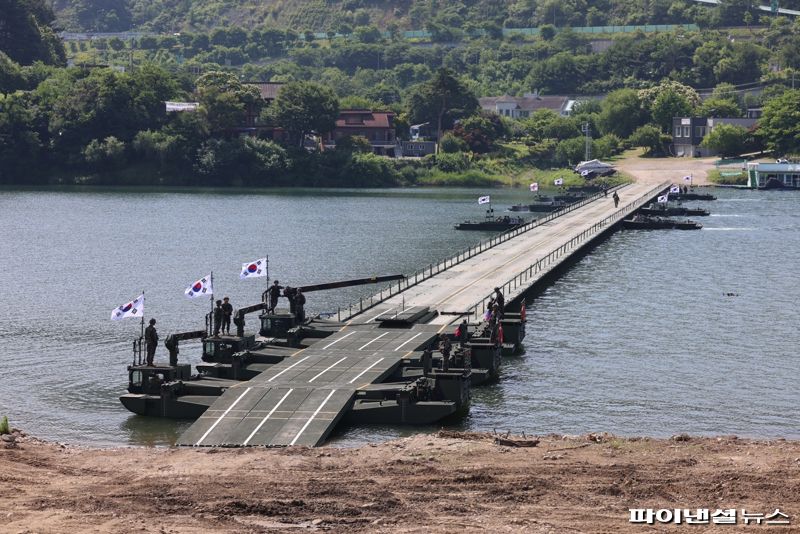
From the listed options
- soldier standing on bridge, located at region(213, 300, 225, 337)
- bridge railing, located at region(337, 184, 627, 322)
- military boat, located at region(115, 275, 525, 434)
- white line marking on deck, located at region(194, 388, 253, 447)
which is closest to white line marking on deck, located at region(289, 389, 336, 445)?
military boat, located at region(115, 275, 525, 434)

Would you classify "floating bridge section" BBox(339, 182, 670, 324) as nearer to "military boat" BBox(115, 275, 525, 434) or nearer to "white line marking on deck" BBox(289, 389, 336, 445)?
"military boat" BBox(115, 275, 525, 434)

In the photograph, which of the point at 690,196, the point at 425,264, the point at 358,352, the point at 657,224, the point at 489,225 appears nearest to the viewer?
the point at 358,352

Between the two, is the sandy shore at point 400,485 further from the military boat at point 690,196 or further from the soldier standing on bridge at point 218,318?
the military boat at point 690,196

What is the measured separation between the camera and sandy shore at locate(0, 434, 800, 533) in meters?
32.4

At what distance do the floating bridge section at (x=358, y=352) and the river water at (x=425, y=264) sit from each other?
185 centimetres

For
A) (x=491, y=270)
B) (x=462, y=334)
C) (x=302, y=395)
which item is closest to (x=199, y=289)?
(x=302, y=395)

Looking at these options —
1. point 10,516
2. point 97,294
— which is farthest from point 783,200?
point 10,516

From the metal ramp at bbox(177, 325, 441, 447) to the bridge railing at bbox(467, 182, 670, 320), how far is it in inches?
422

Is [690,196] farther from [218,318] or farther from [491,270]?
[218,318]

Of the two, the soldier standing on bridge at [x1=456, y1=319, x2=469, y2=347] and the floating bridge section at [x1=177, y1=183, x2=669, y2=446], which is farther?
the soldier standing on bridge at [x1=456, y1=319, x2=469, y2=347]

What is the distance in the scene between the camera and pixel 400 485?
3569cm

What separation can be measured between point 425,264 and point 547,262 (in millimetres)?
12372

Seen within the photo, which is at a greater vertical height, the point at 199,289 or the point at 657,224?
the point at 199,289

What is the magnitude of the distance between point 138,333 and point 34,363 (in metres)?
8.38
